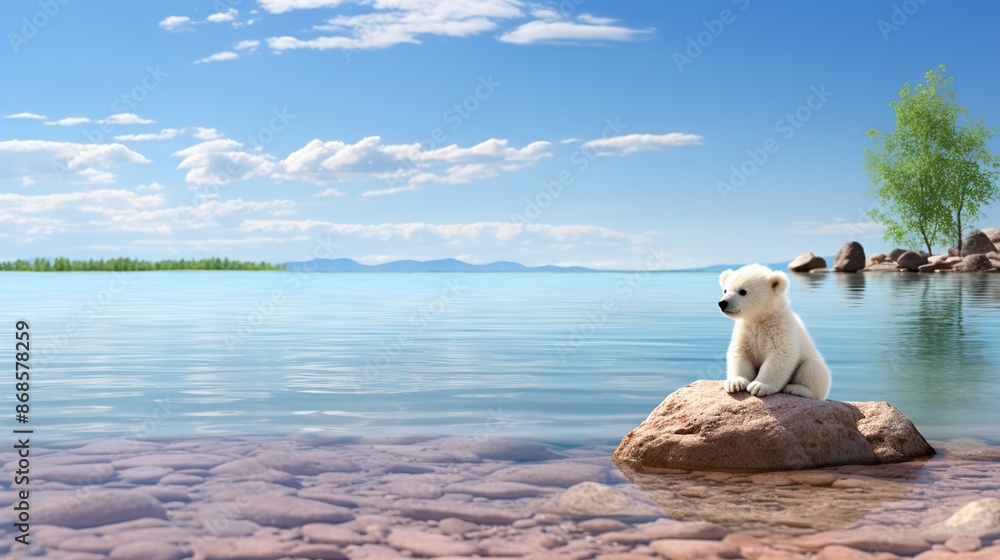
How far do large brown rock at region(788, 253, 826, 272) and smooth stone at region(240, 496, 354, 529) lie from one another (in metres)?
58.5

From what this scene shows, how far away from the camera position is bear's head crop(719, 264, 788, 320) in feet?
23.2

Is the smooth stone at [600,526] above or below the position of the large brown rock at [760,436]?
below

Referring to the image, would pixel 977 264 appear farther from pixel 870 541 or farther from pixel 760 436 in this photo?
pixel 870 541

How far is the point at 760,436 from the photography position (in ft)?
23.4

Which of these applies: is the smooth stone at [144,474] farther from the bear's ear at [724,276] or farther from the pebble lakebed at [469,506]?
the bear's ear at [724,276]

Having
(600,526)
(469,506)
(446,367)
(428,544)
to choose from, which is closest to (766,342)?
(600,526)

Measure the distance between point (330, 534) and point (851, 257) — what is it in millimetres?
57416

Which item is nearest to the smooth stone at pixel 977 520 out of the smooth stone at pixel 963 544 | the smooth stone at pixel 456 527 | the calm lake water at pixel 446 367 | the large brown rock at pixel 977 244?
the smooth stone at pixel 963 544

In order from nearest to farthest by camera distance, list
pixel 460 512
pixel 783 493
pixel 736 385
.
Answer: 1. pixel 460 512
2. pixel 783 493
3. pixel 736 385

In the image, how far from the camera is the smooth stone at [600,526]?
5.61 meters

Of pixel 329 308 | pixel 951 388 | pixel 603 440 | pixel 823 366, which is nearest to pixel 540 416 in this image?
pixel 603 440

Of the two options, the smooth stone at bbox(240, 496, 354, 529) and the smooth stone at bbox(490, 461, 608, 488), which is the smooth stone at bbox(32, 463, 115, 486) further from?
the smooth stone at bbox(490, 461, 608, 488)

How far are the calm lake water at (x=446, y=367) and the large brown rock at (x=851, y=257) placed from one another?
33236 mm

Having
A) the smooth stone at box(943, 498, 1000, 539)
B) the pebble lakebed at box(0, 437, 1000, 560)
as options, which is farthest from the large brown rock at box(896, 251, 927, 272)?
the smooth stone at box(943, 498, 1000, 539)
